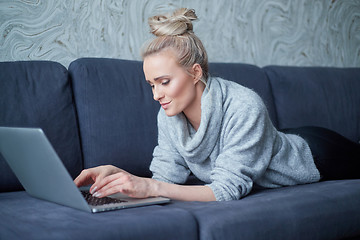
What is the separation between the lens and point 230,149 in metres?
1.41

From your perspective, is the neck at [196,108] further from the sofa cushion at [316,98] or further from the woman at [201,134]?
the sofa cushion at [316,98]

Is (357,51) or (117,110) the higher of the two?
(117,110)

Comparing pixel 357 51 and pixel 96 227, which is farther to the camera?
pixel 357 51

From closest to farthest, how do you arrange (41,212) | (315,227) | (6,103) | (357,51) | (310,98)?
(41,212) < (315,227) < (6,103) < (310,98) < (357,51)

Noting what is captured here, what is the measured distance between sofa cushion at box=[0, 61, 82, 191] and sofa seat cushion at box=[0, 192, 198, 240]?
0.41m

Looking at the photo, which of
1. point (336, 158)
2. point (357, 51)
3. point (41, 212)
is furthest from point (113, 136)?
point (357, 51)

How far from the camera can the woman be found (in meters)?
1.36

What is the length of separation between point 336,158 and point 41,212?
1.20 metres

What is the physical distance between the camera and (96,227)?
0.95 meters

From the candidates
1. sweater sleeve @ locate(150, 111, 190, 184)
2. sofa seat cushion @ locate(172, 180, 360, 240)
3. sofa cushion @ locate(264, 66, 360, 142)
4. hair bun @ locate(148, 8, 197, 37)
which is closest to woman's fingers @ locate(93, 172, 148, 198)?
sofa seat cushion @ locate(172, 180, 360, 240)

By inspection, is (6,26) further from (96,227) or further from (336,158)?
(336,158)

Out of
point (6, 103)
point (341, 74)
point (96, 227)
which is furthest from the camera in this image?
point (341, 74)

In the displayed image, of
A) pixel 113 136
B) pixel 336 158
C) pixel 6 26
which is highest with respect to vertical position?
pixel 6 26

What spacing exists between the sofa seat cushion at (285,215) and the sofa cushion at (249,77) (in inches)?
28.6
